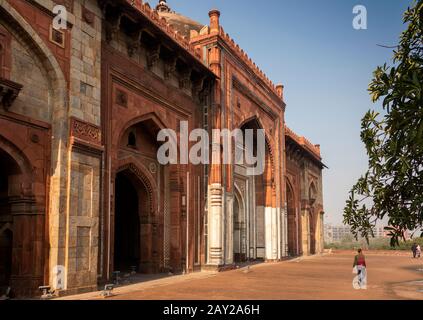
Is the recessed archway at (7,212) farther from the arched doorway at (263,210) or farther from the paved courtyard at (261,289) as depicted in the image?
the arched doorway at (263,210)

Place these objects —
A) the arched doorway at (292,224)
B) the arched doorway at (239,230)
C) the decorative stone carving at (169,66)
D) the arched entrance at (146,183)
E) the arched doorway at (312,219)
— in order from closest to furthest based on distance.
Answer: the arched entrance at (146,183) → the decorative stone carving at (169,66) → the arched doorway at (239,230) → the arched doorway at (292,224) → the arched doorway at (312,219)

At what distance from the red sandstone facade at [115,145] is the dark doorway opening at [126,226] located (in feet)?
0.15

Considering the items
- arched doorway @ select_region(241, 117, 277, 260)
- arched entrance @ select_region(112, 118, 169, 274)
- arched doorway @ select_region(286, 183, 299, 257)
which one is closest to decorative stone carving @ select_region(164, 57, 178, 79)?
arched entrance @ select_region(112, 118, 169, 274)

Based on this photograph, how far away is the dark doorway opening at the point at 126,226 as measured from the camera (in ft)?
50.9

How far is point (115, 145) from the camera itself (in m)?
11.2

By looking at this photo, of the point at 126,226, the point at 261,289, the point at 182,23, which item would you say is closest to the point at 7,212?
the point at 261,289

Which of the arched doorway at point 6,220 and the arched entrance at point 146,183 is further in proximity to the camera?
the arched entrance at point 146,183

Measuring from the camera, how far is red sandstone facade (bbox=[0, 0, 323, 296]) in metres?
8.45

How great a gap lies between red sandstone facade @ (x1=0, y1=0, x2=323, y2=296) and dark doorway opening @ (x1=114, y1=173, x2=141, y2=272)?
4cm

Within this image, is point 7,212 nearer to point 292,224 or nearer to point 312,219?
point 292,224

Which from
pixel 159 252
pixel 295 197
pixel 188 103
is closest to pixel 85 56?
pixel 188 103

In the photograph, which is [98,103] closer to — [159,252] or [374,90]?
[159,252]

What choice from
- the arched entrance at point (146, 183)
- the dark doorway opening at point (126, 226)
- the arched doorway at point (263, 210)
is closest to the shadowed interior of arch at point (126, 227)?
the dark doorway opening at point (126, 226)
